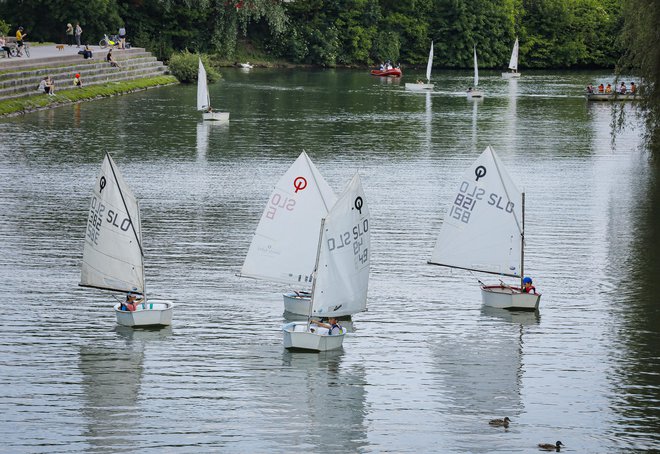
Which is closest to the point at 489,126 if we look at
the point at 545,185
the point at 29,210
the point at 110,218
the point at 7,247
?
the point at 545,185

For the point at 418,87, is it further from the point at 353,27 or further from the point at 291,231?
the point at 291,231

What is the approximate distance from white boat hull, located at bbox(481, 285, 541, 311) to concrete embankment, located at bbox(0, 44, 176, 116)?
58.9 metres

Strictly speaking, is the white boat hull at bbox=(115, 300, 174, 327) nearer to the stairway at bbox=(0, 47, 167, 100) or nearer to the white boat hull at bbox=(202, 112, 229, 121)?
the white boat hull at bbox=(202, 112, 229, 121)

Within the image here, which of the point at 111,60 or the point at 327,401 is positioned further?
the point at 111,60

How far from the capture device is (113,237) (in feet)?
132

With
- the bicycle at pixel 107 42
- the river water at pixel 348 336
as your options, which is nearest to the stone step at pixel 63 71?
the bicycle at pixel 107 42

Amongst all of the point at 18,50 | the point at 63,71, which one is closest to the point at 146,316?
the point at 63,71

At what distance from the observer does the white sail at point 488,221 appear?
4441cm

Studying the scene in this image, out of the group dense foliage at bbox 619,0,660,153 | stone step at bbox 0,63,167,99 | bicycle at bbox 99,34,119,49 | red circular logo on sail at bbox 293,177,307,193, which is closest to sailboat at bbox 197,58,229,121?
stone step at bbox 0,63,167,99

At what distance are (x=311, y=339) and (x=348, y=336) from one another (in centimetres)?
246

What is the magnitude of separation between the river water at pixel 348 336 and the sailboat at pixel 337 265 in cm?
54

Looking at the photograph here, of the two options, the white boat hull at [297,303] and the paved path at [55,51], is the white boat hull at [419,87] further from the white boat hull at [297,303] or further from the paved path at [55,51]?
the white boat hull at [297,303]

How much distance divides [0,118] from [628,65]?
47648mm

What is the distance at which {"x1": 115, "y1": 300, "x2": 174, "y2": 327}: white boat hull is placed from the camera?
38906 millimetres
